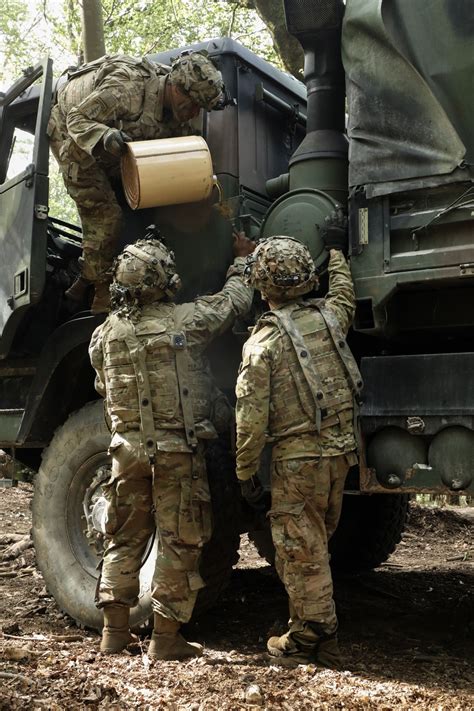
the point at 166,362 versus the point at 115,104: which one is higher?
the point at 115,104

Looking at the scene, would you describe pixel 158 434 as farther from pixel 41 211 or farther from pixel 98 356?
pixel 41 211

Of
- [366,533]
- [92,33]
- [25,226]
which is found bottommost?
[366,533]

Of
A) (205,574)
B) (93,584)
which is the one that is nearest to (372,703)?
(205,574)

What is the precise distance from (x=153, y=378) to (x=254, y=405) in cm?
57

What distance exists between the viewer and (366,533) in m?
5.46

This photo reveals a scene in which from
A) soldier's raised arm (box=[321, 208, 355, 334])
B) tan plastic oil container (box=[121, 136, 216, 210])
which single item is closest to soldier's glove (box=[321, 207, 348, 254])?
soldier's raised arm (box=[321, 208, 355, 334])

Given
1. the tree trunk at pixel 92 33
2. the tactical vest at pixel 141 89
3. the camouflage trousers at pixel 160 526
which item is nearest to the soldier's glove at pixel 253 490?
the camouflage trousers at pixel 160 526

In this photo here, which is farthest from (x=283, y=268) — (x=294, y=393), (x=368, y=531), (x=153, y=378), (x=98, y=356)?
(x=368, y=531)

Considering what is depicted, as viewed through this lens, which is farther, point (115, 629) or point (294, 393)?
point (115, 629)

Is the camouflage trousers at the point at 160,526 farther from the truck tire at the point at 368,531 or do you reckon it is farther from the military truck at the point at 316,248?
the truck tire at the point at 368,531

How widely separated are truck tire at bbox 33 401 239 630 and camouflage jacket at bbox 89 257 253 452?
1.71 feet

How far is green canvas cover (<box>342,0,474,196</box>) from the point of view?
3.25 metres

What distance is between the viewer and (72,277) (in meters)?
4.71

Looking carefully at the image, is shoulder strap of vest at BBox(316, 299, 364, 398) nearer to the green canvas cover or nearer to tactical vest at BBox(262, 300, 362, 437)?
tactical vest at BBox(262, 300, 362, 437)
